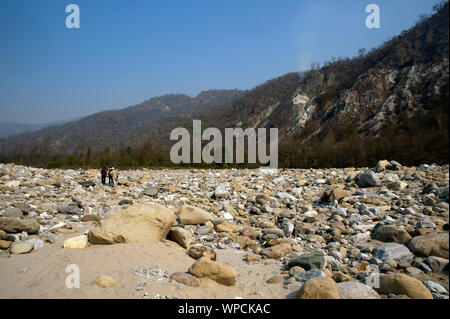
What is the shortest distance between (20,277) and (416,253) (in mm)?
5671

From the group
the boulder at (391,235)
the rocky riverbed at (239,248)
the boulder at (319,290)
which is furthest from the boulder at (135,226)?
the boulder at (391,235)

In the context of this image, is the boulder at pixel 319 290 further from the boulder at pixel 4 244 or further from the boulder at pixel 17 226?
the boulder at pixel 17 226

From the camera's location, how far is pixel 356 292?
124 inches

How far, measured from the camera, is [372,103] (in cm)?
4831

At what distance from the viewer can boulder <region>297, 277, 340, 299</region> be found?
9.75 feet

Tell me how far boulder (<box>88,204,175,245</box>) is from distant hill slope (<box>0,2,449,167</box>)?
4.69m

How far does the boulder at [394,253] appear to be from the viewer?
160 inches

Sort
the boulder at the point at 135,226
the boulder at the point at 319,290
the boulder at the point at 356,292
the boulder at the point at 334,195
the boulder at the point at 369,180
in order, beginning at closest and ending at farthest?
the boulder at the point at 319,290 < the boulder at the point at 356,292 < the boulder at the point at 135,226 < the boulder at the point at 334,195 < the boulder at the point at 369,180

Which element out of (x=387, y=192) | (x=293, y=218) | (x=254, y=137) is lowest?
(x=293, y=218)

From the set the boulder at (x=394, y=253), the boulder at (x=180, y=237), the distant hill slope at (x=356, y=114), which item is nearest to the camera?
the boulder at (x=394, y=253)

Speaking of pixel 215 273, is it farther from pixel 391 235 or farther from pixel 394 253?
pixel 391 235

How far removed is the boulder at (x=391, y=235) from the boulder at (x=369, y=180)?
476 cm
